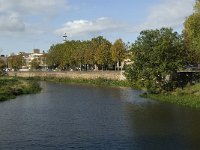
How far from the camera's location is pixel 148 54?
79000mm

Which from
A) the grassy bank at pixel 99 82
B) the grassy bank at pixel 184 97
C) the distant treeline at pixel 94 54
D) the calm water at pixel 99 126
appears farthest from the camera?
the distant treeline at pixel 94 54

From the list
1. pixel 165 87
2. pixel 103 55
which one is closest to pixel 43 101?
pixel 165 87

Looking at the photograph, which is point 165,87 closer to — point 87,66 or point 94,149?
point 94,149

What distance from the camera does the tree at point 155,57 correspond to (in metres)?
78.2

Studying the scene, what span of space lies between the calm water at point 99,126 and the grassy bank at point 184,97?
319 centimetres

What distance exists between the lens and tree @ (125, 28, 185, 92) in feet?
257

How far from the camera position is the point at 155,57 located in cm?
7831

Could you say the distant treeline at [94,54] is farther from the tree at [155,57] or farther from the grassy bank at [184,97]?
the grassy bank at [184,97]

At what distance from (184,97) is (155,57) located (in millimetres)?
10175

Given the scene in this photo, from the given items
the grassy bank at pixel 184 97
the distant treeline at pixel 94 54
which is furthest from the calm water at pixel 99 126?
the distant treeline at pixel 94 54

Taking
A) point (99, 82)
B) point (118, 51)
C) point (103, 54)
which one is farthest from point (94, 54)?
point (99, 82)

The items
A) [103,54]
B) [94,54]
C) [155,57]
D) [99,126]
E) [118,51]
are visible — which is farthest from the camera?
[94,54]

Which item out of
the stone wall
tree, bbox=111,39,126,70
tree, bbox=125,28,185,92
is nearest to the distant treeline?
tree, bbox=111,39,126,70

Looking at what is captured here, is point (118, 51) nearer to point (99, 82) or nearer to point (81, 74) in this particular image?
point (81, 74)
